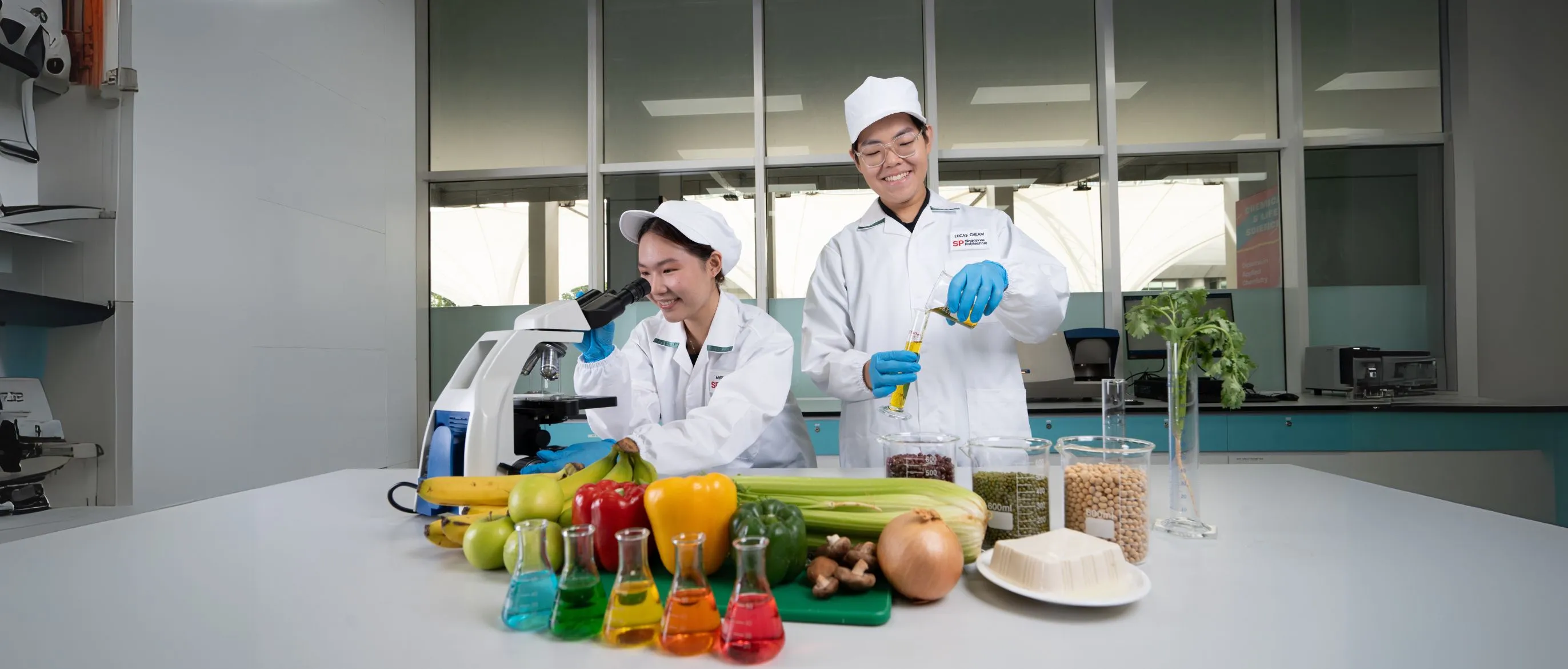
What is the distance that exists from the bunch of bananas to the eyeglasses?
139cm

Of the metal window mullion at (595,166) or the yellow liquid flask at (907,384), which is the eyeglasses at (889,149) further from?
the metal window mullion at (595,166)

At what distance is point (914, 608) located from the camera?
0.90 meters

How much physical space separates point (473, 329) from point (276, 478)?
1.63 meters

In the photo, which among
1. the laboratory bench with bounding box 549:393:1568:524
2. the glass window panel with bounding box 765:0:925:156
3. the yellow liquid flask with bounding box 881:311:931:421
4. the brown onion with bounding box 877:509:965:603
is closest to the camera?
the brown onion with bounding box 877:509:965:603

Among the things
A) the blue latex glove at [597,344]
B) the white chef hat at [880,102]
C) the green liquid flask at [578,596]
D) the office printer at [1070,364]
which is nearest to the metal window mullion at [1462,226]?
the office printer at [1070,364]

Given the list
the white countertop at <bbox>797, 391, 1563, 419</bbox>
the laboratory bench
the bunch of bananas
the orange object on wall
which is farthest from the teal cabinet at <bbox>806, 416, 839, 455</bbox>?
the orange object on wall

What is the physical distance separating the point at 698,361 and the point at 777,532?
1309mm

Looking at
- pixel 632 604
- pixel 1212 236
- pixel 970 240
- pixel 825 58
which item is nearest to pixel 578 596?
pixel 632 604

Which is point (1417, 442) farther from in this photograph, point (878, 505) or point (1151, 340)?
point (878, 505)

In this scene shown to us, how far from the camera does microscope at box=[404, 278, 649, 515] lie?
4.67ft

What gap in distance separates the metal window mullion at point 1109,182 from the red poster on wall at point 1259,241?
721 mm

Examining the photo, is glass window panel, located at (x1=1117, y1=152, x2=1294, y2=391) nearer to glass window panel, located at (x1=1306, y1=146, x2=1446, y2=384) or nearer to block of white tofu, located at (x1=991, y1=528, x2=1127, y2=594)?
glass window panel, located at (x1=1306, y1=146, x2=1446, y2=384)

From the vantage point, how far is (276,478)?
3059 mm

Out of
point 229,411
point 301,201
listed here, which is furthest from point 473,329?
point 229,411
